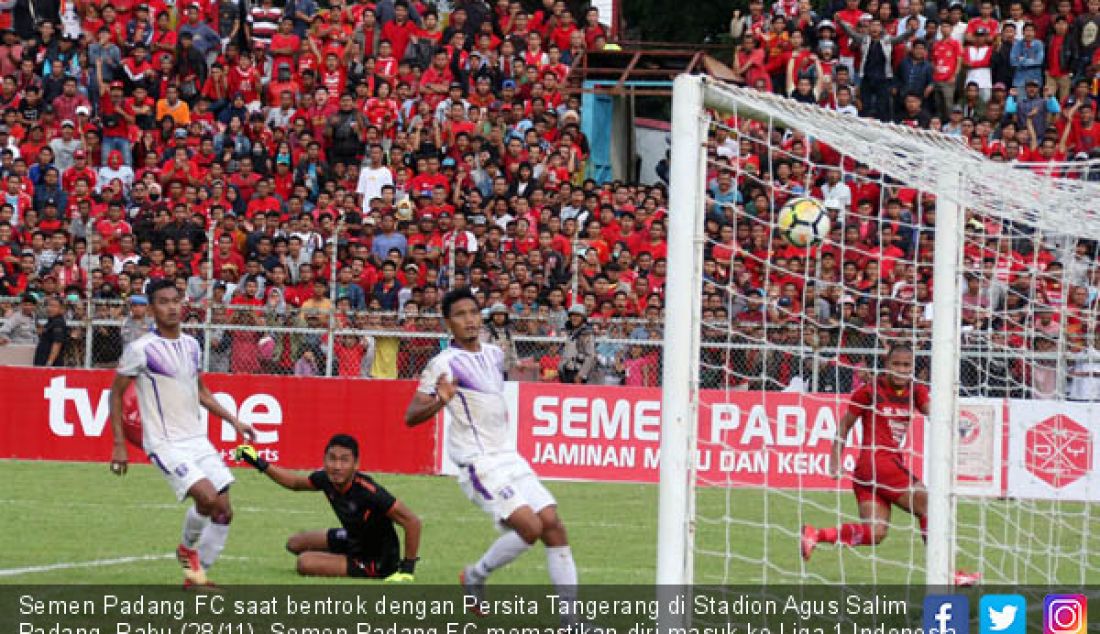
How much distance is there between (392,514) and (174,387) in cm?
164

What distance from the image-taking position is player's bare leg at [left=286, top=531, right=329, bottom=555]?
12.5 m

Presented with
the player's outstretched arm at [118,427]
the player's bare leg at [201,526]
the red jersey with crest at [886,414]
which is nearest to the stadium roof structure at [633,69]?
the red jersey with crest at [886,414]

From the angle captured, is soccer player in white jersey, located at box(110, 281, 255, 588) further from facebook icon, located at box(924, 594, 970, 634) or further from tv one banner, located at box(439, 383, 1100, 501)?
tv one banner, located at box(439, 383, 1100, 501)

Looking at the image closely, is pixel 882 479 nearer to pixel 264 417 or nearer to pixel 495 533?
pixel 495 533

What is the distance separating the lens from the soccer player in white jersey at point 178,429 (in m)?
11.4

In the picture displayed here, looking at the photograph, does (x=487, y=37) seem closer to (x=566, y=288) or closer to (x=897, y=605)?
(x=566, y=288)

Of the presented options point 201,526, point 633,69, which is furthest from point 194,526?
point 633,69

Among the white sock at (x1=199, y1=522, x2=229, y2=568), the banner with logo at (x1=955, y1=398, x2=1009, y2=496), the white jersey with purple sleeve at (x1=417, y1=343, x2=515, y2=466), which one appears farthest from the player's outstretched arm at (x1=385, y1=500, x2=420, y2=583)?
the banner with logo at (x1=955, y1=398, x2=1009, y2=496)

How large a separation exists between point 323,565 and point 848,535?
11.2ft

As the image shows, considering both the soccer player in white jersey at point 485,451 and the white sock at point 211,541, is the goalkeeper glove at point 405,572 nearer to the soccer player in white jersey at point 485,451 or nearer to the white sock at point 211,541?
the white sock at point 211,541

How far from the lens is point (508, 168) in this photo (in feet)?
84.9

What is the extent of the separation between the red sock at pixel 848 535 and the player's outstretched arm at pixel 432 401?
108 inches

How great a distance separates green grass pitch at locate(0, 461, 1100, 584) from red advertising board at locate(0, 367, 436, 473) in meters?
1.29

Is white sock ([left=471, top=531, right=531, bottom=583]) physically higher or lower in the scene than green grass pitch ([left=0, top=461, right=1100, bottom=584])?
higher
